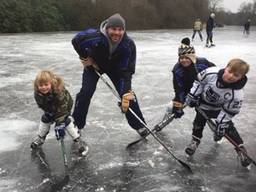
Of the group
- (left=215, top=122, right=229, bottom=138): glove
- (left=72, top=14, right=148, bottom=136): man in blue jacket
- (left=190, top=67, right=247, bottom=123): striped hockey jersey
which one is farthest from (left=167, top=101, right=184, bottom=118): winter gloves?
(left=215, top=122, right=229, bottom=138): glove

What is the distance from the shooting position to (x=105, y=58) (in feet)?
13.2

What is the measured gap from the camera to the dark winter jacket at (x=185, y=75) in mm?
3984

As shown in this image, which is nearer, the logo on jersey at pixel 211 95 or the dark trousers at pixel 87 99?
the logo on jersey at pixel 211 95

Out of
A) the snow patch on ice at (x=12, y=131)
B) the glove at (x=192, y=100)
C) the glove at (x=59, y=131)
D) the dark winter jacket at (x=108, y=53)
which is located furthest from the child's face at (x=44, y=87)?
the glove at (x=192, y=100)

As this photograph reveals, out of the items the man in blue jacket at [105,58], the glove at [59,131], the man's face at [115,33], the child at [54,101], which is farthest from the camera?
the man in blue jacket at [105,58]

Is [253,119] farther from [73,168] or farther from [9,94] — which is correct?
[9,94]

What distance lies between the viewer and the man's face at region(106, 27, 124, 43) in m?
3.75

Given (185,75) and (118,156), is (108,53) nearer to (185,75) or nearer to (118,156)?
(185,75)

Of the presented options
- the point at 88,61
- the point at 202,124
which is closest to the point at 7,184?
the point at 88,61

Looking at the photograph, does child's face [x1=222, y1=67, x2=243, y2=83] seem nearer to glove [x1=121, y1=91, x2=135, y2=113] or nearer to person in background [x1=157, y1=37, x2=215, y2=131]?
person in background [x1=157, y1=37, x2=215, y2=131]

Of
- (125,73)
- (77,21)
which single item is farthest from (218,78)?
(77,21)

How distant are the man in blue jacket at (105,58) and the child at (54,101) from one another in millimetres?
298

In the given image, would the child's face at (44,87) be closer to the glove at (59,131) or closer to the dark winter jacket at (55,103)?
the dark winter jacket at (55,103)

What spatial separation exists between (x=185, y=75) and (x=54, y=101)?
1380 millimetres
